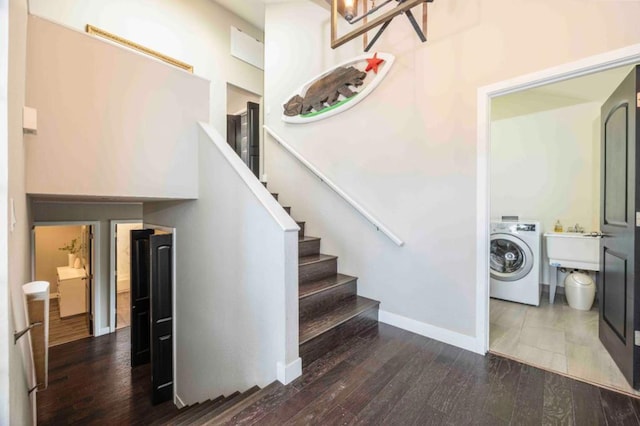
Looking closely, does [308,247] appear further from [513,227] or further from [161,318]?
[513,227]

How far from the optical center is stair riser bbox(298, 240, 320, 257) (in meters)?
3.12

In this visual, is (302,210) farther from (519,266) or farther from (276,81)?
(519,266)

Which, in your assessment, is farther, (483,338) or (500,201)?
(500,201)

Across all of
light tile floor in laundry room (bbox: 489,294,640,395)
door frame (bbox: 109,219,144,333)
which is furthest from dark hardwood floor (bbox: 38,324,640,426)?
door frame (bbox: 109,219,144,333)

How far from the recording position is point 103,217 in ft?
14.8

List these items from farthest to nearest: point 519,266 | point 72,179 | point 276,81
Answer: point 276,81 → point 519,266 → point 72,179

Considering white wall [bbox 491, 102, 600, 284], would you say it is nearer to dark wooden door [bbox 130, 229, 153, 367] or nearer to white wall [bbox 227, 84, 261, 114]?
white wall [bbox 227, 84, 261, 114]

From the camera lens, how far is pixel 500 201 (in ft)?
13.6

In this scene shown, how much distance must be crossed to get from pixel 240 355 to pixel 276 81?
3.50 m

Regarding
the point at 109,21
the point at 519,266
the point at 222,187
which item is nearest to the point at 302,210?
the point at 222,187

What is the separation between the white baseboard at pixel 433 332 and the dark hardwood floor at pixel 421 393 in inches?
2.7

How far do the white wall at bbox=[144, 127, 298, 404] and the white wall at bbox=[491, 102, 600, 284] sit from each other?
367 cm

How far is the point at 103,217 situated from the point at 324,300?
4.04 m

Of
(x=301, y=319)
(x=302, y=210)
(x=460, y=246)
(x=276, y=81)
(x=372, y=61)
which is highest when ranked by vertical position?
(x=276, y=81)
